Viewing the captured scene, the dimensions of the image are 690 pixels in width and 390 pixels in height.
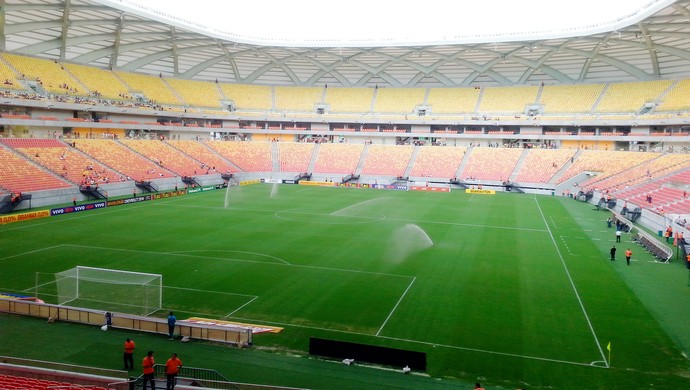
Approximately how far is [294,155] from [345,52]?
1791 cm

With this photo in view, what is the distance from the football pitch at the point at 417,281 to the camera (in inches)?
621

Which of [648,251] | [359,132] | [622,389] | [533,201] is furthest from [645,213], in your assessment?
[359,132]

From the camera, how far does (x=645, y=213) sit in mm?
39938

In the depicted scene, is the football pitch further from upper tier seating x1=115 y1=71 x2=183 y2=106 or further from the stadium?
upper tier seating x1=115 y1=71 x2=183 y2=106

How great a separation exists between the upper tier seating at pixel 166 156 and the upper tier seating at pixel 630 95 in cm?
5751

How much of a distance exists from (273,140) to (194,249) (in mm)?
58467

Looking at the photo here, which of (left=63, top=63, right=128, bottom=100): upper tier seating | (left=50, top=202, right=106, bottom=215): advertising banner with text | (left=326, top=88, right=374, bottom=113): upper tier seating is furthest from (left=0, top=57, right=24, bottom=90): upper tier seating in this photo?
(left=326, top=88, right=374, bottom=113): upper tier seating

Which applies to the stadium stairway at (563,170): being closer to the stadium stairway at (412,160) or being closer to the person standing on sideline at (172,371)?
the stadium stairway at (412,160)

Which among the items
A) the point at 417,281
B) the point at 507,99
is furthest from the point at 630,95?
the point at 417,281

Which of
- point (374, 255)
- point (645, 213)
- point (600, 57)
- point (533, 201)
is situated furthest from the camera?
point (600, 57)

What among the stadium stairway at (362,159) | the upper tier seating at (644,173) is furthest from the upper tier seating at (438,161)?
the upper tier seating at (644,173)

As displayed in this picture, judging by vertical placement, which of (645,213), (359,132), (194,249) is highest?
(359,132)

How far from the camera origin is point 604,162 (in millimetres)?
64938

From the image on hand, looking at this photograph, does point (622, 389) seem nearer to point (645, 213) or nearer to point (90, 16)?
point (645, 213)
